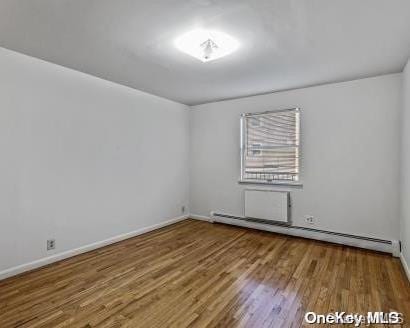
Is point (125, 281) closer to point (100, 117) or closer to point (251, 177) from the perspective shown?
point (100, 117)

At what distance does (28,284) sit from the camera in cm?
250

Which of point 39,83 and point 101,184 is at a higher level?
point 39,83

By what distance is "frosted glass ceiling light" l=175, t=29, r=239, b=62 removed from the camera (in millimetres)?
2275

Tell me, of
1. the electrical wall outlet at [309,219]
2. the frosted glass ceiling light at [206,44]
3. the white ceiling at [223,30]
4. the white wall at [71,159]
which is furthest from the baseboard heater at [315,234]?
the frosted glass ceiling light at [206,44]

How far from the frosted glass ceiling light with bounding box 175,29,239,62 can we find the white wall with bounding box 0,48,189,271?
67.8 inches

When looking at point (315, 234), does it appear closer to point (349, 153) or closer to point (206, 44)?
point (349, 153)

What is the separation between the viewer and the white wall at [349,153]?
10.9 feet

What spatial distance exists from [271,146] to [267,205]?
1.07 metres

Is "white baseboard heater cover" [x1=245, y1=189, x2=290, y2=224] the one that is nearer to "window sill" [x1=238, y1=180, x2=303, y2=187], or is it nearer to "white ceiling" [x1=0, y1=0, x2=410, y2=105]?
"window sill" [x1=238, y1=180, x2=303, y2=187]

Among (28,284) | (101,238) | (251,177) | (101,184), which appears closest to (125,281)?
(28,284)

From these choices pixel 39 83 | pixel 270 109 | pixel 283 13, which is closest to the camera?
pixel 283 13

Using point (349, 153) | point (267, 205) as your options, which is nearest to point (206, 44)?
point (349, 153)

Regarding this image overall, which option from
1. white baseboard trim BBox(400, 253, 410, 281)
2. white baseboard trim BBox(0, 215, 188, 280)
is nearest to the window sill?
white baseboard trim BBox(400, 253, 410, 281)

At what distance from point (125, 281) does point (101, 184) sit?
157cm
